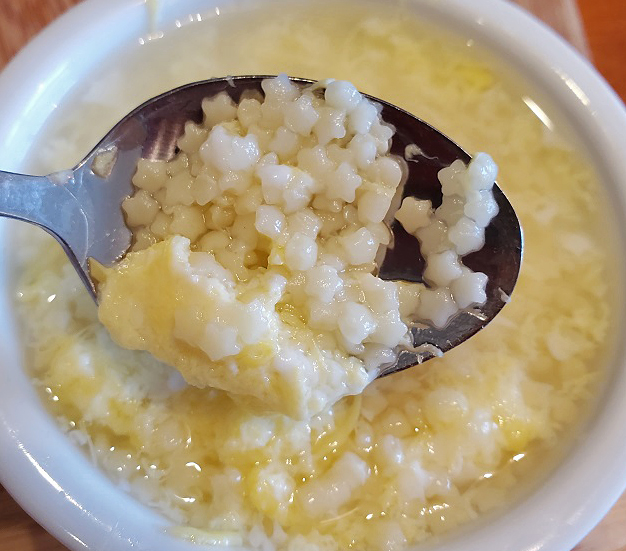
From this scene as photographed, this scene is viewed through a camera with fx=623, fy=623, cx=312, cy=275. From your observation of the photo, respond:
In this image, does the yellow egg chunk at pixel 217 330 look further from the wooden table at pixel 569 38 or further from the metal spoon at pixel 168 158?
the wooden table at pixel 569 38

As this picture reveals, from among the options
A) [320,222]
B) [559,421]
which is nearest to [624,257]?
[559,421]

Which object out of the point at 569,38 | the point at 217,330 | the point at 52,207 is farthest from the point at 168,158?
the point at 569,38

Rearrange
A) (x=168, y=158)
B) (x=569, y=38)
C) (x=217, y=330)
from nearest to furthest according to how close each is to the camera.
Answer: (x=217, y=330) < (x=168, y=158) < (x=569, y=38)

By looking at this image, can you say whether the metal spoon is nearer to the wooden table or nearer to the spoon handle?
the spoon handle

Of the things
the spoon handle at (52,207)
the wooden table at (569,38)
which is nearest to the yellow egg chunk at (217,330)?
the spoon handle at (52,207)

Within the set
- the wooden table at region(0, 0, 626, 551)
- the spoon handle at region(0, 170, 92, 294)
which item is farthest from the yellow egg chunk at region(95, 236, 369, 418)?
the wooden table at region(0, 0, 626, 551)

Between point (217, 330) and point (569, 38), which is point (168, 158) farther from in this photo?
point (569, 38)

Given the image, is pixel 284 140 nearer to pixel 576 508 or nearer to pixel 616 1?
pixel 576 508

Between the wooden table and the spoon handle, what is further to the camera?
the wooden table
